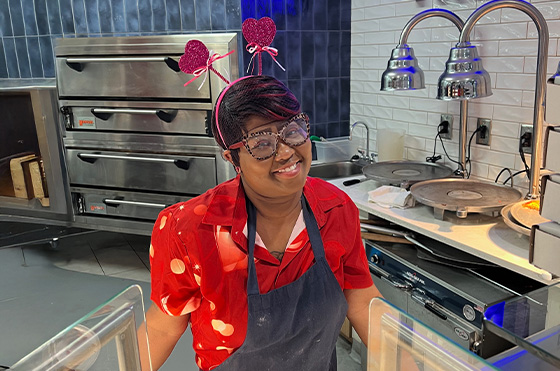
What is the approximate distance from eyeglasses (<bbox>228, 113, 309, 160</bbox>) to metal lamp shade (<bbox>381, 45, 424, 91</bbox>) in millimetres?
1285

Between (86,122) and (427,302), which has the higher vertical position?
(86,122)

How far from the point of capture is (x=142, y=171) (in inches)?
147

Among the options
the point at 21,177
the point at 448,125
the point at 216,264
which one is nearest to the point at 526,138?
the point at 448,125

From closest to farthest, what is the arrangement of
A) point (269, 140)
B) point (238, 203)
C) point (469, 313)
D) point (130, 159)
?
1. point (269, 140)
2. point (238, 203)
3. point (469, 313)
4. point (130, 159)

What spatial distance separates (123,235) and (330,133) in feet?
7.13

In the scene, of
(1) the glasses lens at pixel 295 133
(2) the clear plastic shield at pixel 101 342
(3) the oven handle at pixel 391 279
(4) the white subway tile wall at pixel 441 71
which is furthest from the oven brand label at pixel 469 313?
(2) the clear plastic shield at pixel 101 342

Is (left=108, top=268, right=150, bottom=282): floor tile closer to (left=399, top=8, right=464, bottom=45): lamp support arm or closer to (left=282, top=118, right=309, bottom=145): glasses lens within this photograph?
(left=399, top=8, right=464, bottom=45): lamp support arm

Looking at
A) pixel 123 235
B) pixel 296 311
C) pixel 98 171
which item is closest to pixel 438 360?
pixel 296 311

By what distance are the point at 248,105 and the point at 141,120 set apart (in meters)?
2.55

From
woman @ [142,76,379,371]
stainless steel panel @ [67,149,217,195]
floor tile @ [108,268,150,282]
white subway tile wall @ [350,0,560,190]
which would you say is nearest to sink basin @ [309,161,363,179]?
white subway tile wall @ [350,0,560,190]

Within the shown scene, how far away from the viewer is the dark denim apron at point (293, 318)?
4.35ft

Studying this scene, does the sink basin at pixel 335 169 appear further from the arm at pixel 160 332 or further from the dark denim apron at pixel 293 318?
the arm at pixel 160 332

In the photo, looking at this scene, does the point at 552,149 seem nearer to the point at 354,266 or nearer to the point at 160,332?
the point at 354,266

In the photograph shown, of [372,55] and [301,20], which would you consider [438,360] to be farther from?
[301,20]
